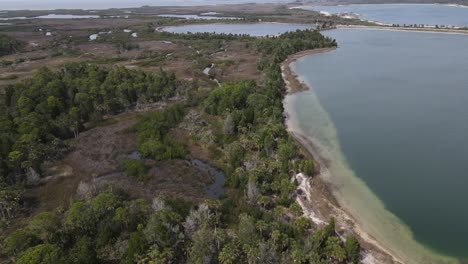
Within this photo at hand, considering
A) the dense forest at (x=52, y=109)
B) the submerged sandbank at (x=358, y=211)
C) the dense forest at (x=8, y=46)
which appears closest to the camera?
the submerged sandbank at (x=358, y=211)

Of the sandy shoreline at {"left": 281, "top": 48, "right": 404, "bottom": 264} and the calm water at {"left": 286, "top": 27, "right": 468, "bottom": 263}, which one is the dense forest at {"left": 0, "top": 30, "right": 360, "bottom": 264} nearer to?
the sandy shoreline at {"left": 281, "top": 48, "right": 404, "bottom": 264}

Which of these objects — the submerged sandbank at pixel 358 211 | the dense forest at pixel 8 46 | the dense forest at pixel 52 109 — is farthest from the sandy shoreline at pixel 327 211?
the dense forest at pixel 8 46

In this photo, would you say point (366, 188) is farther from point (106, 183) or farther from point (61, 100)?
point (61, 100)

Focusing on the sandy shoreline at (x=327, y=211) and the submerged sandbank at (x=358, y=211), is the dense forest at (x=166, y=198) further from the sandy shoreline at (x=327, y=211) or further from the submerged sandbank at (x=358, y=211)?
the submerged sandbank at (x=358, y=211)

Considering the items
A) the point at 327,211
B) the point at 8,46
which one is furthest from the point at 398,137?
the point at 8,46

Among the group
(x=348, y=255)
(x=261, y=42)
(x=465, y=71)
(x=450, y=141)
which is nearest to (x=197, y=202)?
(x=348, y=255)

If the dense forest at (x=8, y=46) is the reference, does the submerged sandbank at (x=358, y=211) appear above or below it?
below
